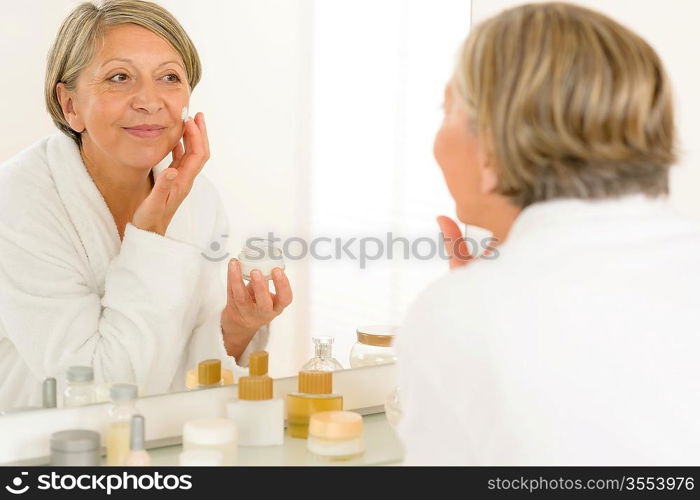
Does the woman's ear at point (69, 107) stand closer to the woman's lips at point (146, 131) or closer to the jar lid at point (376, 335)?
the woman's lips at point (146, 131)

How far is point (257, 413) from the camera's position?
129cm

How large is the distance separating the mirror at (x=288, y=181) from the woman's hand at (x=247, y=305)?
19 mm

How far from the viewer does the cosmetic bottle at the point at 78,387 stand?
1265 mm

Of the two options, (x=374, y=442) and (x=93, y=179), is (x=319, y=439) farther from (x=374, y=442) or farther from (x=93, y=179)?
(x=93, y=179)

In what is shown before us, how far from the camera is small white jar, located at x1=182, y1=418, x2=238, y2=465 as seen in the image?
117cm

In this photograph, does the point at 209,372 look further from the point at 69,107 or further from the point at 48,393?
the point at 69,107

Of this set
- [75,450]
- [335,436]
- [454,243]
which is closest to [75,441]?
[75,450]

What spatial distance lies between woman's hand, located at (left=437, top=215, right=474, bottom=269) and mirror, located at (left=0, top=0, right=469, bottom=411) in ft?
0.82

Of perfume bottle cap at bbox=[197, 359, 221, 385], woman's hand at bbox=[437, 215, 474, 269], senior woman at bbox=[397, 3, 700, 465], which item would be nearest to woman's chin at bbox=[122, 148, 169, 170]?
perfume bottle cap at bbox=[197, 359, 221, 385]

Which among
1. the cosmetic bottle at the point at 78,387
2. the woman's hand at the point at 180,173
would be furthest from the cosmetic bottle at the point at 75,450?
the woman's hand at the point at 180,173

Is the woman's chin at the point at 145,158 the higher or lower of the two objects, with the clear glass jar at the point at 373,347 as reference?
higher

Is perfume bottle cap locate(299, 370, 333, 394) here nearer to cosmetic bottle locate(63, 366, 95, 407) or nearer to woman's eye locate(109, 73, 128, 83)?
cosmetic bottle locate(63, 366, 95, 407)

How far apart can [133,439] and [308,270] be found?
1.56ft

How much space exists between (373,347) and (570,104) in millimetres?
763
